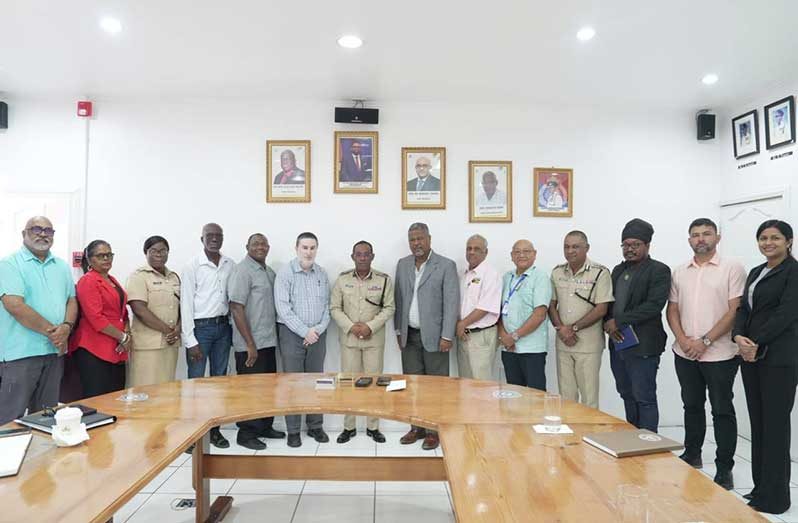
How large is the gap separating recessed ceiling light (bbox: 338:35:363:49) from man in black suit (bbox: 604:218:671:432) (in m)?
2.30

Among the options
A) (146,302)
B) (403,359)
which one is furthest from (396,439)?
(146,302)

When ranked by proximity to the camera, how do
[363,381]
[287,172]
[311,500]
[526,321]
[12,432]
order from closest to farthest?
[12,432], [363,381], [311,500], [526,321], [287,172]

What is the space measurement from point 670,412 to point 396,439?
257cm

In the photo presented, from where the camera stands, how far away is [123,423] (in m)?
2.06

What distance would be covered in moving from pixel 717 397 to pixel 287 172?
3.71 meters

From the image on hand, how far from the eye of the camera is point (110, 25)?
9.97 ft

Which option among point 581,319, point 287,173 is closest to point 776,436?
point 581,319

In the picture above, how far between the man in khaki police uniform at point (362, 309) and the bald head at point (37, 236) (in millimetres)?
2017

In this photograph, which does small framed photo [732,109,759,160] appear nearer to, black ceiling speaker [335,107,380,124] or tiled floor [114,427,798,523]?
tiled floor [114,427,798,523]

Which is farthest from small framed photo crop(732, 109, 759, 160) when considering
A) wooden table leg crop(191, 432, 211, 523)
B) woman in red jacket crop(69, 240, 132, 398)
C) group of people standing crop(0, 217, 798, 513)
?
woman in red jacket crop(69, 240, 132, 398)

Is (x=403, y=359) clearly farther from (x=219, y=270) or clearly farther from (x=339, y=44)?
(x=339, y=44)

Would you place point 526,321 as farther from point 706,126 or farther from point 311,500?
point 706,126

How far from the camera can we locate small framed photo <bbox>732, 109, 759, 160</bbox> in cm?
420

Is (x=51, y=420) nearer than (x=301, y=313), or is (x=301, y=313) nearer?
(x=51, y=420)
